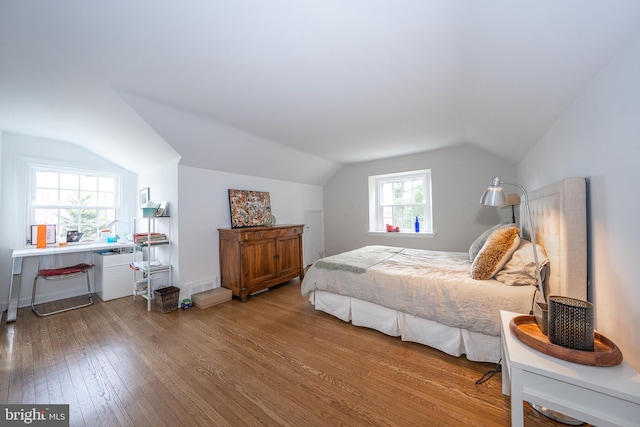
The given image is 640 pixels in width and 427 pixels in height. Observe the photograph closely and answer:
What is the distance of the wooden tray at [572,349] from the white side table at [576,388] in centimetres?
2

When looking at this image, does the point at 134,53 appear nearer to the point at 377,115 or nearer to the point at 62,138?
the point at 377,115

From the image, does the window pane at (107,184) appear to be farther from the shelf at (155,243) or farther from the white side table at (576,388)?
the white side table at (576,388)

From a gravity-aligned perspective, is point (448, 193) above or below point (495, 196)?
above

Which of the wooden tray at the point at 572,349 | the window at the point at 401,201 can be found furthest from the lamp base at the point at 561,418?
the window at the point at 401,201

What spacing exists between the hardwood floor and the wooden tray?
1.87 feet

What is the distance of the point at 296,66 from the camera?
5.61 ft

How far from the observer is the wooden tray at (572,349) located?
36.7 inches

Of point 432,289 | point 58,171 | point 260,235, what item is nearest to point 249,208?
point 260,235

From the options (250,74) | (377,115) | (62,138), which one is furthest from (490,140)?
(62,138)

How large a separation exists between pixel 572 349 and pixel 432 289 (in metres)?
0.96

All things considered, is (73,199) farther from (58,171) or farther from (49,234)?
(49,234)

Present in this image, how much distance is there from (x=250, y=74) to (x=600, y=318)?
108 inches

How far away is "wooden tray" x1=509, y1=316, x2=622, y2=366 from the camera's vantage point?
0.93 meters

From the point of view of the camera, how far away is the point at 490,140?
9.75 feet
